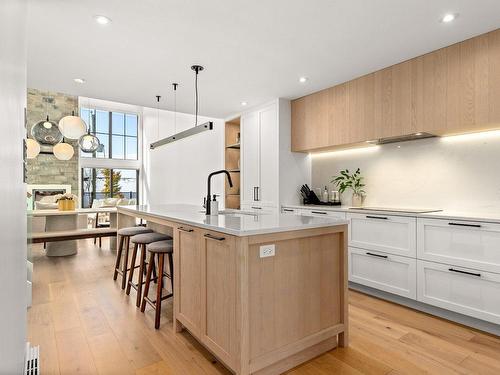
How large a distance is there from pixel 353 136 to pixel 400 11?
148cm

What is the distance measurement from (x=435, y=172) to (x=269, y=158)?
2130 mm

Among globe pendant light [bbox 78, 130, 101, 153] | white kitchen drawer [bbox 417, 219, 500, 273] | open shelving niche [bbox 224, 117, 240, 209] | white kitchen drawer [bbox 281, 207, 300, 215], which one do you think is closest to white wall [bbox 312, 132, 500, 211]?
white kitchen drawer [bbox 417, 219, 500, 273]

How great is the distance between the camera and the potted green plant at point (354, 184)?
3.84m

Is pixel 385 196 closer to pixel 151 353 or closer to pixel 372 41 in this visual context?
pixel 372 41

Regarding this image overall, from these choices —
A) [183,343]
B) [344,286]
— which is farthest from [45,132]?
[344,286]

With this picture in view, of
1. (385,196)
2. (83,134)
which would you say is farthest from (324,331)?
(83,134)

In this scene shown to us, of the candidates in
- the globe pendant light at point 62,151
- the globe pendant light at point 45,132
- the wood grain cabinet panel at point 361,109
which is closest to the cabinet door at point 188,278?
the wood grain cabinet panel at point 361,109

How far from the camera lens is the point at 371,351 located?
2.06 metres

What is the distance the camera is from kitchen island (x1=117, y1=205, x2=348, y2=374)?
1.69 metres

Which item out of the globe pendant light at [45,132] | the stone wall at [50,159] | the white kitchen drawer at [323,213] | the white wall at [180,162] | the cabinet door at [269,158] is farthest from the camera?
the stone wall at [50,159]

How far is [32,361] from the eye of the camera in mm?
1889

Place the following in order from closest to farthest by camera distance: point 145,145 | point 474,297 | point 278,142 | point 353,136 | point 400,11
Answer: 1. point 400,11
2. point 474,297
3. point 353,136
4. point 278,142
5. point 145,145

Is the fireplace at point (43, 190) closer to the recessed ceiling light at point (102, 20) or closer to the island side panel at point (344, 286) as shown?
the recessed ceiling light at point (102, 20)

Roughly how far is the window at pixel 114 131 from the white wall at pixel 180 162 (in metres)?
0.56
